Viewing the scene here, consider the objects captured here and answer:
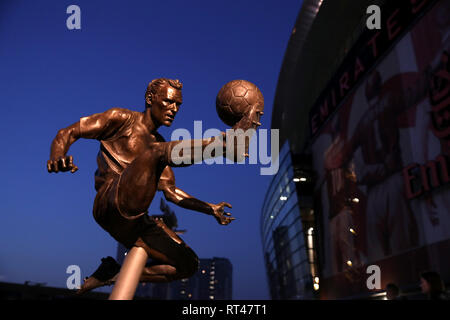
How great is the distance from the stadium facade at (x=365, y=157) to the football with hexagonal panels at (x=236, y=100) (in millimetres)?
12360

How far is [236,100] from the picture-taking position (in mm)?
3014

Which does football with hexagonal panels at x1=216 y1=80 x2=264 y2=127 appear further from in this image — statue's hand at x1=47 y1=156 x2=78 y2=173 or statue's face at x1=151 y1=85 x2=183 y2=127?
statue's hand at x1=47 y1=156 x2=78 y2=173

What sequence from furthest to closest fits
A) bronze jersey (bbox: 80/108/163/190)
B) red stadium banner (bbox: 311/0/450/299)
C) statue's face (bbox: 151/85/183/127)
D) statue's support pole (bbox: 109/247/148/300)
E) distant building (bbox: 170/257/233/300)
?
distant building (bbox: 170/257/233/300)
red stadium banner (bbox: 311/0/450/299)
statue's face (bbox: 151/85/183/127)
bronze jersey (bbox: 80/108/163/190)
statue's support pole (bbox: 109/247/148/300)

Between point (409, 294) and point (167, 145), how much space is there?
16.4 metres

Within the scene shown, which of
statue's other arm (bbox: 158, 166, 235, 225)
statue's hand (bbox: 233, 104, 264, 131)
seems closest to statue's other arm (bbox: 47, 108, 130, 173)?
statue's other arm (bbox: 158, 166, 235, 225)

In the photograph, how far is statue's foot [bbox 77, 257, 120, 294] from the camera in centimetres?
320

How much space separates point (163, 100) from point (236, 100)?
0.81 meters

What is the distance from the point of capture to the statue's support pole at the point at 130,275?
2594mm

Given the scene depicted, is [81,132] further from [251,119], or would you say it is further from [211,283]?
[211,283]

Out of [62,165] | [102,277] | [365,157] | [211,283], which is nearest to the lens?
[62,165]

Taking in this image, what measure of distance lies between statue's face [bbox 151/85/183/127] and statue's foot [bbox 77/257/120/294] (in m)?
1.53

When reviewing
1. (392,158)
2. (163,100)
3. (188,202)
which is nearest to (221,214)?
(188,202)

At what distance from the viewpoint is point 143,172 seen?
268 cm
